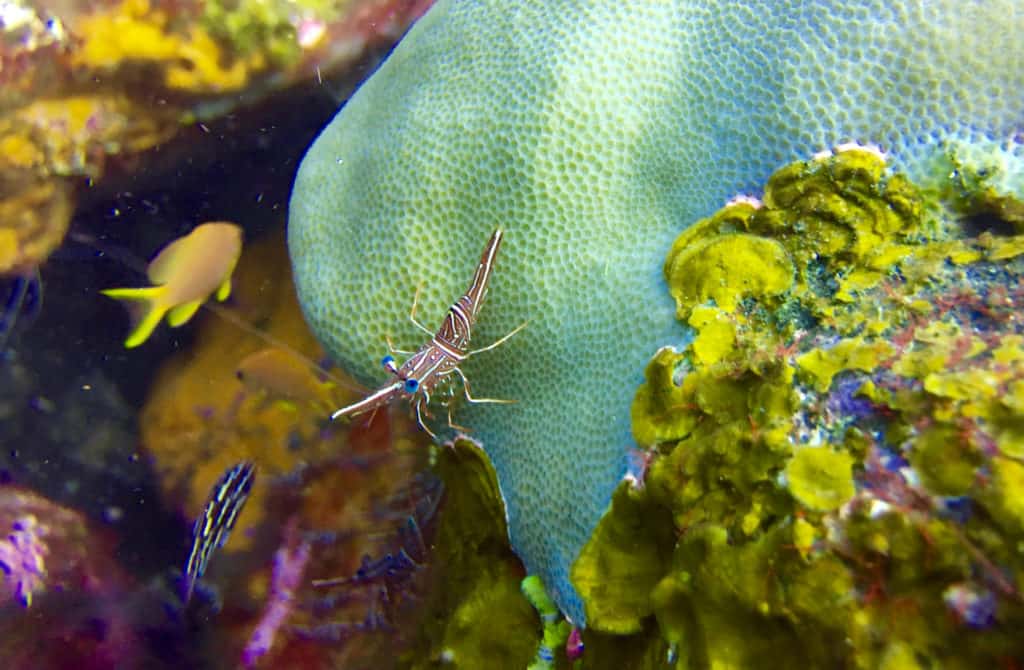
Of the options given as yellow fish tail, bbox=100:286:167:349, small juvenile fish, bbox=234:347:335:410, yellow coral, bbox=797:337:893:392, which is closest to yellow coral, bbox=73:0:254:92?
yellow fish tail, bbox=100:286:167:349

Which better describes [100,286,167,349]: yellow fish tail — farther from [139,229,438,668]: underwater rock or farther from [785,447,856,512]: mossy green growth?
[785,447,856,512]: mossy green growth

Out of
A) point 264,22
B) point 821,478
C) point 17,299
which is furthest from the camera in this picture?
point 17,299

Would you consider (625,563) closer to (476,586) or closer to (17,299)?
(476,586)

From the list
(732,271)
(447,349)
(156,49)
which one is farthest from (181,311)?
(732,271)

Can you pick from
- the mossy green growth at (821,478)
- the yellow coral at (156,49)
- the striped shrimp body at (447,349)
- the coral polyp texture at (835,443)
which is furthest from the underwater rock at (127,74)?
the mossy green growth at (821,478)

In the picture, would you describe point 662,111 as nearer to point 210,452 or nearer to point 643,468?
point 643,468

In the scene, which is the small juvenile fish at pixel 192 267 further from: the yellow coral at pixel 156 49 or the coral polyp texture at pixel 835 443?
the coral polyp texture at pixel 835 443
